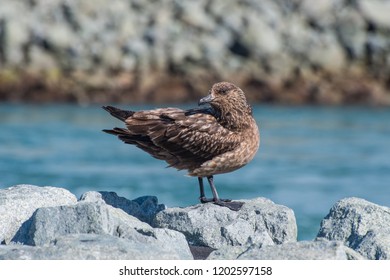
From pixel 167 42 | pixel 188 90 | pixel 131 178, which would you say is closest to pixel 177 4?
pixel 167 42

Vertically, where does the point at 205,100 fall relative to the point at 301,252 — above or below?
above

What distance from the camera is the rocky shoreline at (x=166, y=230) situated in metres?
6.29

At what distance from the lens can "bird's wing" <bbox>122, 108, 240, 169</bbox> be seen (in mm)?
8219

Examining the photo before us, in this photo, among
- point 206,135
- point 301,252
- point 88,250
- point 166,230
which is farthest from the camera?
point 206,135

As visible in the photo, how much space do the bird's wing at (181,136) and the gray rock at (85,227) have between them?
136 cm

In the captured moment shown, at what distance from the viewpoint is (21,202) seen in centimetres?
760

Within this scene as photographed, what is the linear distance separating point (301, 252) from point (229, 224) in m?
1.34

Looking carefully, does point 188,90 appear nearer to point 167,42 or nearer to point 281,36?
point 167,42

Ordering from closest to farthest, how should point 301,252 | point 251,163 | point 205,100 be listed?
point 301,252
point 205,100
point 251,163

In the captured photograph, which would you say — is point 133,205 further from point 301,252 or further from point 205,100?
point 301,252

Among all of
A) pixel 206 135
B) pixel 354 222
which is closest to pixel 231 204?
pixel 206 135

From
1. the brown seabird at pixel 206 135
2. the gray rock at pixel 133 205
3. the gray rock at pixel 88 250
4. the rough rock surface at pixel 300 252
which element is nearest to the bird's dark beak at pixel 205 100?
the brown seabird at pixel 206 135

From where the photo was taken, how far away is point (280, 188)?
1917cm
